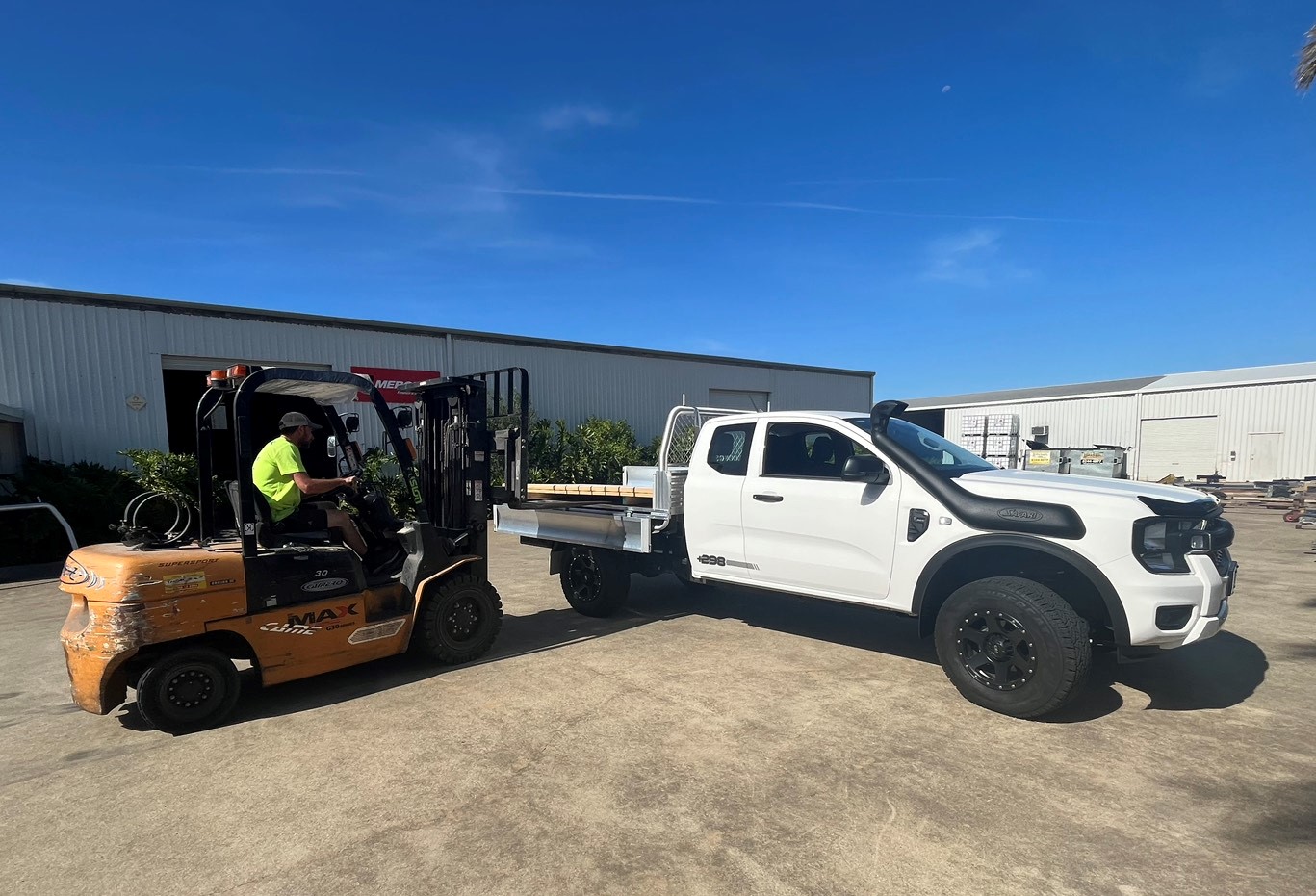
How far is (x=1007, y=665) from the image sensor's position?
4391mm

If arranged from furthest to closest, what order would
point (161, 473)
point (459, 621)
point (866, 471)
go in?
point (161, 473) → point (459, 621) → point (866, 471)

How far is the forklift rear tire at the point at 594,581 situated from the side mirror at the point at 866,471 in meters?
2.87

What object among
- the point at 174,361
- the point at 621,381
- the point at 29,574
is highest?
the point at 174,361

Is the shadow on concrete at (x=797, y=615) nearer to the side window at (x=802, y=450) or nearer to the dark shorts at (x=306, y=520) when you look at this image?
the side window at (x=802, y=450)

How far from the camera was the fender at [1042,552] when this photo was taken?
4.14 metres

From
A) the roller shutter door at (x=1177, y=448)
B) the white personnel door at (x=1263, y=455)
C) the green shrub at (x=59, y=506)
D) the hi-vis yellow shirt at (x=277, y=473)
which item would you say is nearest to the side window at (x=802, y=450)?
the hi-vis yellow shirt at (x=277, y=473)

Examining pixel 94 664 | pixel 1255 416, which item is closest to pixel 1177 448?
pixel 1255 416

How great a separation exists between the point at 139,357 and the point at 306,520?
11581 millimetres

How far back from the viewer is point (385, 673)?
18.2 feet

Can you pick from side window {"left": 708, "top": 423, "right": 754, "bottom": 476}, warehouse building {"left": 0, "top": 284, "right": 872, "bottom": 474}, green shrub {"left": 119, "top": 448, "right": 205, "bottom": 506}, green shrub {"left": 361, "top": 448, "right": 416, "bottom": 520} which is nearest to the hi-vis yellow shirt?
side window {"left": 708, "top": 423, "right": 754, "bottom": 476}

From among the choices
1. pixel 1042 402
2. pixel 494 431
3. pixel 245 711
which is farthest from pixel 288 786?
pixel 1042 402

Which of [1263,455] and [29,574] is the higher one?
[1263,455]

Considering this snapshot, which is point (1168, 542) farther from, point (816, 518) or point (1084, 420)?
point (1084, 420)

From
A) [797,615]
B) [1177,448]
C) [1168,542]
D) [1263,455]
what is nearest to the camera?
[1168,542]
